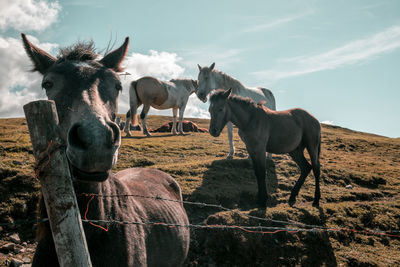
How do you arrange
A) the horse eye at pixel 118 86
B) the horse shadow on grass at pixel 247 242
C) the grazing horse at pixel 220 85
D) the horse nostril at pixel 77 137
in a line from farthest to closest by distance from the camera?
1. the grazing horse at pixel 220 85
2. the horse shadow on grass at pixel 247 242
3. the horse eye at pixel 118 86
4. the horse nostril at pixel 77 137

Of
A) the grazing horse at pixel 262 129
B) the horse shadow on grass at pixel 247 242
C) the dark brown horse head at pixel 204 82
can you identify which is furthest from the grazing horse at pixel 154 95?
the horse shadow on grass at pixel 247 242

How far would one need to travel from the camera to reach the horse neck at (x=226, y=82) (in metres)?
12.0

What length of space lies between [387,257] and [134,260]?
18.7ft

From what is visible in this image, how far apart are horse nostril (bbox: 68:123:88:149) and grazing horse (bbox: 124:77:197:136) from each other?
13.7 metres

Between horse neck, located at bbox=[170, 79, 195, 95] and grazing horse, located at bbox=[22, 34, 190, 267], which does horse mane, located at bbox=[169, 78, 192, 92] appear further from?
grazing horse, located at bbox=[22, 34, 190, 267]

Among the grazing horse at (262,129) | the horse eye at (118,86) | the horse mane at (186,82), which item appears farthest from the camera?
the horse mane at (186,82)

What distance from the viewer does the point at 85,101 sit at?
2.08 metres

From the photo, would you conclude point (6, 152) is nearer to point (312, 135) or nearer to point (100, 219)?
point (100, 219)

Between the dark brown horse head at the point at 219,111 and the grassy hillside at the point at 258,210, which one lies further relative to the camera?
the dark brown horse head at the point at 219,111

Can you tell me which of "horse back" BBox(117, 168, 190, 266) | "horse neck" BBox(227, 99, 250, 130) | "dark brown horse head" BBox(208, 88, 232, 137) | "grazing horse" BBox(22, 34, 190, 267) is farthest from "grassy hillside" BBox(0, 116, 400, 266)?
"grazing horse" BBox(22, 34, 190, 267)

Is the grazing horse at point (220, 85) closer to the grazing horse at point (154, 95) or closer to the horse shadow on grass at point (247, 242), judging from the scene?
the horse shadow on grass at point (247, 242)

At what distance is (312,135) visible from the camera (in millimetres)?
8383

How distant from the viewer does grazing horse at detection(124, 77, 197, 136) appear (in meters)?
16.3

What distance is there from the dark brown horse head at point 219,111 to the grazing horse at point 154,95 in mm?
8427
